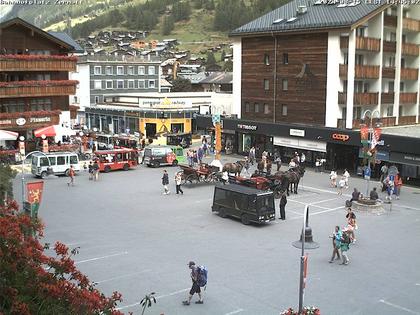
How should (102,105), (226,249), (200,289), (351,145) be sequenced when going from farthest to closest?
(102,105), (351,145), (226,249), (200,289)

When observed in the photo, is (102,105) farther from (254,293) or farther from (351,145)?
(254,293)

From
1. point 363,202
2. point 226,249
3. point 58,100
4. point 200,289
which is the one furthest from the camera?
point 58,100

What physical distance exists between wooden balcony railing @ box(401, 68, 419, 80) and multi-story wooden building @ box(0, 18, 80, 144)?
30.4 m

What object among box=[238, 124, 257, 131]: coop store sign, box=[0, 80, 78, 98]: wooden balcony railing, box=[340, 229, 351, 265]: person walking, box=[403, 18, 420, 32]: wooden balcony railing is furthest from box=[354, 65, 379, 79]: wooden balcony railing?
box=[340, 229, 351, 265]: person walking

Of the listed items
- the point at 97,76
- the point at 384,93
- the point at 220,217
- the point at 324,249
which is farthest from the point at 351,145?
the point at 97,76

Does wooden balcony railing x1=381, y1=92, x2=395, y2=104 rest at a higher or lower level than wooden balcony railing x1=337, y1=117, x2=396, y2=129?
higher

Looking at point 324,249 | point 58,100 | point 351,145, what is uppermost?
point 58,100

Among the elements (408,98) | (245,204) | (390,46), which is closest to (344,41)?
(390,46)

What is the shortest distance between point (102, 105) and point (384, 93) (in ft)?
130

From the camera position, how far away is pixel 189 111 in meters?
67.4

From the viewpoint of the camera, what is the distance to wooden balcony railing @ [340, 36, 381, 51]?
47000 mm

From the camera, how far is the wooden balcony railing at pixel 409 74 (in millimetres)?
52906

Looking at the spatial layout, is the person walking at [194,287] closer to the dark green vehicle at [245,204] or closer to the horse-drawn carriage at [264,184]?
the dark green vehicle at [245,204]

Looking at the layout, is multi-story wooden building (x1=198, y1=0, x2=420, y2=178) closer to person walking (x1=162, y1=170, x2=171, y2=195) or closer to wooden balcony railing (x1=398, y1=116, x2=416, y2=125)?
wooden balcony railing (x1=398, y1=116, x2=416, y2=125)
